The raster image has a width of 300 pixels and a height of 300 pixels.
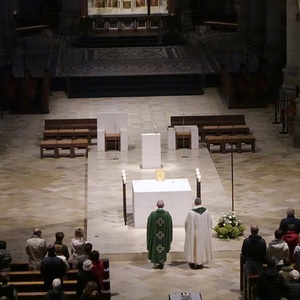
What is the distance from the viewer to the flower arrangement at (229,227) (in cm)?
2480

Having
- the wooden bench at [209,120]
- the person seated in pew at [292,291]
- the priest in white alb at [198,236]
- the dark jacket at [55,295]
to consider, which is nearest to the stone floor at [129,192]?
the priest in white alb at [198,236]

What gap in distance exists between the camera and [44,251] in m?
21.8

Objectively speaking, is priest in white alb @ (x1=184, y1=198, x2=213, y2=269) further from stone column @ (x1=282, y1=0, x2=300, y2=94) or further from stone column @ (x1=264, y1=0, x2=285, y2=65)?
stone column @ (x1=264, y1=0, x2=285, y2=65)

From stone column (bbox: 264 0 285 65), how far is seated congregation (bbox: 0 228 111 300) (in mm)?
22197

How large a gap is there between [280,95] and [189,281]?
1543 centimetres

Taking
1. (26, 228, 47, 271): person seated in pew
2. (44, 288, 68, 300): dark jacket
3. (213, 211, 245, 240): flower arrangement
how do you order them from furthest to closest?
(213, 211, 245, 240): flower arrangement < (26, 228, 47, 271): person seated in pew < (44, 288, 68, 300): dark jacket

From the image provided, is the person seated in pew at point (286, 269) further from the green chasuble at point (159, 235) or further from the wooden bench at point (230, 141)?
the wooden bench at point (230, 141)

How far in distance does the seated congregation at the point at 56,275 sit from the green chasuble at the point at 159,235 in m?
2.06

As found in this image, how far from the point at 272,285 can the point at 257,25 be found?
28803mm

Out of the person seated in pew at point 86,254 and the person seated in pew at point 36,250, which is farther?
the person seated in pew at point 36,250

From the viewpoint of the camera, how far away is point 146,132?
3494 cm

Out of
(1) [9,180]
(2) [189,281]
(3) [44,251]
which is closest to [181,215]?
(2) [189,281]

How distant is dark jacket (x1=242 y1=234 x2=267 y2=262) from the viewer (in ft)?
70.5

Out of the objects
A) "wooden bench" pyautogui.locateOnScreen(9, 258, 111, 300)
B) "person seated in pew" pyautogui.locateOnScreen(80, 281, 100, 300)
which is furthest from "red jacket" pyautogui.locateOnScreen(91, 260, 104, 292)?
"person seated in pew" pyautogui.locateOnScreen(80, 281, 100, 300)
